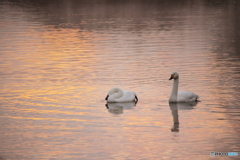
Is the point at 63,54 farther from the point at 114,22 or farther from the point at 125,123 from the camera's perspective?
the point at 114,22

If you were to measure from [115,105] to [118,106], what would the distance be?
0.14 m

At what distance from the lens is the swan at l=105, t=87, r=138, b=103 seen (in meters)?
16.4

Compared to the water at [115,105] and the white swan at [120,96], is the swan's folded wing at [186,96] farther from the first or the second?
the white swan at [120,96]

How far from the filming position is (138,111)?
15.3 meters

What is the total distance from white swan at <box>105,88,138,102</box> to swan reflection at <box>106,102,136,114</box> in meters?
0.12

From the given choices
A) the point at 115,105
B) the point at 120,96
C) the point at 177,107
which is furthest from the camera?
the point at 120,96

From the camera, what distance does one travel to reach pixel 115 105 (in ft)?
53.5

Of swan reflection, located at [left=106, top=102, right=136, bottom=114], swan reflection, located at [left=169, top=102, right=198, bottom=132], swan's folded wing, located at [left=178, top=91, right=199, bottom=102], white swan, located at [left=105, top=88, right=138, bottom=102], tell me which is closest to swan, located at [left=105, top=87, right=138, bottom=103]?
white swan, located at [left=105, top=88, right=138, bottom=102]

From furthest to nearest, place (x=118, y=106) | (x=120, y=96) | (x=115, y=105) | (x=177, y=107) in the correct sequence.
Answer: (x=120, y=96) → (x=115, y=105) → (x=118, y=106) → (x=177, y=107)

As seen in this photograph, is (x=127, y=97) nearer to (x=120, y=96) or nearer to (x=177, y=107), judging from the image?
(x=120, y=96)

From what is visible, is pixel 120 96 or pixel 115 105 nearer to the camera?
pixel 115 105

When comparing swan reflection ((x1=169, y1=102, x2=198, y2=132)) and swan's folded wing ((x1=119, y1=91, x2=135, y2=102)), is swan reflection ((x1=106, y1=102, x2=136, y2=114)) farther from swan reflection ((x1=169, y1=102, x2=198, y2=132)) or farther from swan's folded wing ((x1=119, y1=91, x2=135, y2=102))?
swan reflection ((x1=169, y1=102, x2=198, y2=132))

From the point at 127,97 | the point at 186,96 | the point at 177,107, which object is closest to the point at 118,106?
the point at 127,97

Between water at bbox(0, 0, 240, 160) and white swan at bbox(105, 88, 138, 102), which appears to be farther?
white swan at bbox(105, 88, 138, 102)
